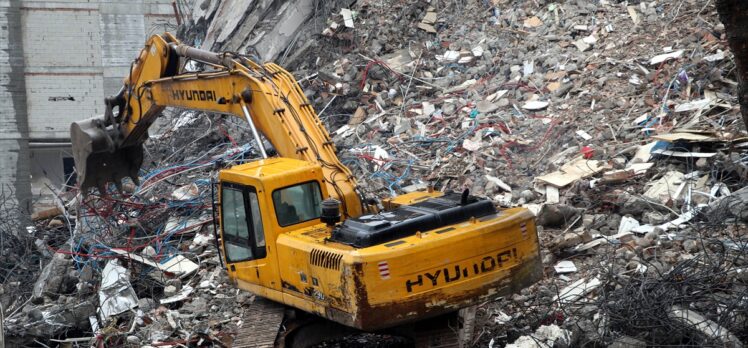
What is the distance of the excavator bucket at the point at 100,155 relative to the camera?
11.2 metres

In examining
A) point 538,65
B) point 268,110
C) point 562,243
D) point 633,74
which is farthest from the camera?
point 538,65

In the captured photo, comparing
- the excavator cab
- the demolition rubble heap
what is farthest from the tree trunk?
the excavator cab

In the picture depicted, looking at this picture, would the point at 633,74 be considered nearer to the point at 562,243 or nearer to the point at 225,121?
the point at 562,243

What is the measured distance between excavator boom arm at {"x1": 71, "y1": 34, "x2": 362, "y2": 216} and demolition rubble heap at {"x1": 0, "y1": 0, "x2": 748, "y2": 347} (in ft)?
3.92

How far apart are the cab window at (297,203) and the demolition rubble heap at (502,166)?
1.09 m

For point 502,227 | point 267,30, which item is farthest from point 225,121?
point 502,227

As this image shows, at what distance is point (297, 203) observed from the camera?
8297 millimetres

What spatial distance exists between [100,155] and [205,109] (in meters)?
2.09

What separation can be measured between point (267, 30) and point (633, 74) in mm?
6642

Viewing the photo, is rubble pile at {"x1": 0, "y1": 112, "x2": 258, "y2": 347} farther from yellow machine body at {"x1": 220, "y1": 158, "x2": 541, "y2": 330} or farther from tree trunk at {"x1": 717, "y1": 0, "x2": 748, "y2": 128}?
tree trunk at {"x1": 717, "y1": 0, "x2": 748, "y2": 128}

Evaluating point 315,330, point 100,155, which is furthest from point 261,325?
point 100,155

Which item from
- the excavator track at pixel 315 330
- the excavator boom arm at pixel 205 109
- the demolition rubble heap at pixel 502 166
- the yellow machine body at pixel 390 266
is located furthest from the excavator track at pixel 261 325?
the excavator boom arm at pixel 205 109

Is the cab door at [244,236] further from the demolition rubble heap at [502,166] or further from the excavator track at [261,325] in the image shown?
the demolition rubble heap at [502,166]

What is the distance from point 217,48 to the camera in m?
17.9
